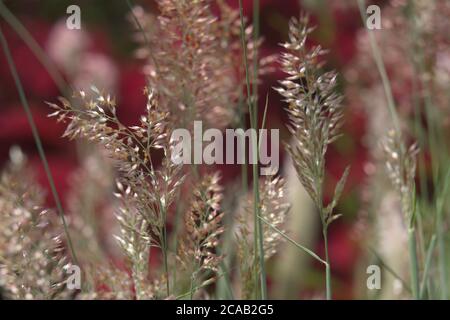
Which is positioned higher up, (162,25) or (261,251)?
(162,25)

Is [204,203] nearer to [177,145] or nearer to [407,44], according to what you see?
[177,145]

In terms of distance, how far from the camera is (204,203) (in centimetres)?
54

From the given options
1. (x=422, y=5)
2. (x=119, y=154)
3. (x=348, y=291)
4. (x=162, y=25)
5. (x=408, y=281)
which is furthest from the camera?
(x=348, y=291)

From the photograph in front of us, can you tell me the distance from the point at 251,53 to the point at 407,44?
0.76 ft

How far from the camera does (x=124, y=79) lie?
197 centimetres

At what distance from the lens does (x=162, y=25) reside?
60 cm

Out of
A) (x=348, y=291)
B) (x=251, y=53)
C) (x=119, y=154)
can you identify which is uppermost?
(x=251, y=53)

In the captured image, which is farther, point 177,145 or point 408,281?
point 408,281

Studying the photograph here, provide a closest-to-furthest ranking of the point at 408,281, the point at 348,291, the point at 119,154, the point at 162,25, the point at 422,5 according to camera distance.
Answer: the point at 119,154, the point at 162,25, the point at 422,5, the point at 408,281, the point at 348,291

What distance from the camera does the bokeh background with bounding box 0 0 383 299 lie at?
1782mm

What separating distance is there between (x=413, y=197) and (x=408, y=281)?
1.28ft

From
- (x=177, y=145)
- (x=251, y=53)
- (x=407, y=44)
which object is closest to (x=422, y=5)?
(x=407, y=44)

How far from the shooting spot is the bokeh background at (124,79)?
178cm
